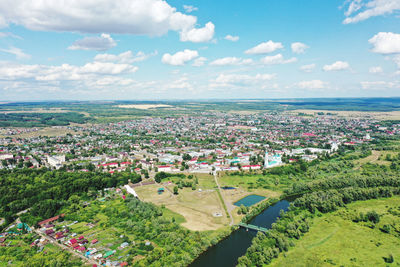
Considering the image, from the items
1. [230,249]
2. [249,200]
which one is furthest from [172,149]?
[230,249]

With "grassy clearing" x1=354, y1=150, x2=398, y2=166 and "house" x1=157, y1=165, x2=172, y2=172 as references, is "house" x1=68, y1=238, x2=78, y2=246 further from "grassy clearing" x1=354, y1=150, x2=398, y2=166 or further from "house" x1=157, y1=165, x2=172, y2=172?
"grassy clearing" x1=354, y1=150, x2=398, y2=166

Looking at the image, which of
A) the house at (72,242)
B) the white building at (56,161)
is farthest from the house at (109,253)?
the white building at (56,161)

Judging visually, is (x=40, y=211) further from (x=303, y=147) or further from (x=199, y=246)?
(x=303, y=147)

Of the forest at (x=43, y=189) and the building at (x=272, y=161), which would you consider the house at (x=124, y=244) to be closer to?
the forest at (x=43, y=189)

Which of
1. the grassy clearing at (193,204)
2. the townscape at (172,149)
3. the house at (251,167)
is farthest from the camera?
the townscape at (172,149)

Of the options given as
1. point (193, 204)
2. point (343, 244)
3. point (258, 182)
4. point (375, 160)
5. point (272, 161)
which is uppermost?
point (272, 161)

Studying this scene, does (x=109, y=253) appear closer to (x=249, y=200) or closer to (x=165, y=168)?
(x=249, y=200)

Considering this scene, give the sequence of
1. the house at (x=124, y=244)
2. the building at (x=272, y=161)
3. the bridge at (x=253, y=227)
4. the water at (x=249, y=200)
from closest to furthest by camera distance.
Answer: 1. the house at (x=124, y=244)
2. the bridge at (x=253, y=227)
3. the water at (x=249, y=200)
4. the building at (x=272, y=161)
